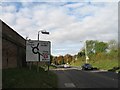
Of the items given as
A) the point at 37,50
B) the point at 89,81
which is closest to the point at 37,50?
the point at 37,50

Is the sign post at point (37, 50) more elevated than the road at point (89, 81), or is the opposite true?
the sign post at point (37, 50)

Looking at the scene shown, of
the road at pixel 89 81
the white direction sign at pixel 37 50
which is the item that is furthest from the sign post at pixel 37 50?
the road at pixel 89 81

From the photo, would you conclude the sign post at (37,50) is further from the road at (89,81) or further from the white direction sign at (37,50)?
the road at (89,81)

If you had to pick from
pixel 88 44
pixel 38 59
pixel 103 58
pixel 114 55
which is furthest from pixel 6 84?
pixel 88 44

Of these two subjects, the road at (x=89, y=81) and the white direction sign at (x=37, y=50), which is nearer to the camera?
the road at (x=89, y=81)

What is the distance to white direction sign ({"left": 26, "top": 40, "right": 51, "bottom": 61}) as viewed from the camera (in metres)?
23.8

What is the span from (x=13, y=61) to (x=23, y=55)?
29.6ft

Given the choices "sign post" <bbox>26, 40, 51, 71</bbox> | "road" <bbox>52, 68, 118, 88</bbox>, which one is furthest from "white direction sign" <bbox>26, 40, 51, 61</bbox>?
"road" <bbox>52, 68, 118, 88</bbox>

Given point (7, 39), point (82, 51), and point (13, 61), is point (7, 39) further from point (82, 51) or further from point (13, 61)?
point (82, 51)

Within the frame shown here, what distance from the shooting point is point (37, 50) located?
949 inches

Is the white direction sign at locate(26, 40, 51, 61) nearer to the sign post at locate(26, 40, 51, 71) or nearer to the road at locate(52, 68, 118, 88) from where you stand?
the sign post at locate(26, 40, 51, 71)

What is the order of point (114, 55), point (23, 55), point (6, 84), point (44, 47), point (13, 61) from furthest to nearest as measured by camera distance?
1. point (114, 55)
2. point (23, 55)
3. point (13, 61)
4. point (44, 47)
5. point (6, 84)

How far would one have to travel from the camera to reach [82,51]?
153750mm

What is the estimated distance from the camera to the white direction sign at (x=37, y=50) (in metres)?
23.8
